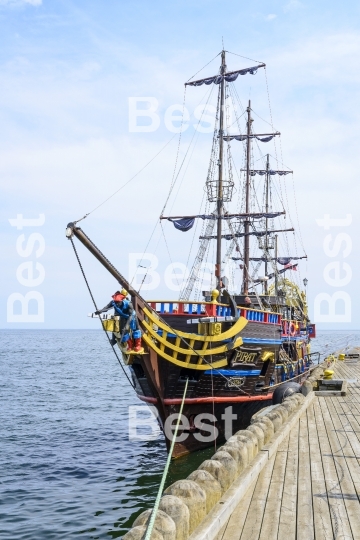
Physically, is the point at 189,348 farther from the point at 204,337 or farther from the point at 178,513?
the point at 178,513

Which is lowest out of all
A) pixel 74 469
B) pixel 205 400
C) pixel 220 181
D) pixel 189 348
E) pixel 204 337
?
pixel 74 469

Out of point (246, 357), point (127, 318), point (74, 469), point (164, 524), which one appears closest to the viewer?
point (164, 524)

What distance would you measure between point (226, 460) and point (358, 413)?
7.41 meters

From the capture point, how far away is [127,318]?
16.0m

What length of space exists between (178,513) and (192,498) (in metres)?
0.45

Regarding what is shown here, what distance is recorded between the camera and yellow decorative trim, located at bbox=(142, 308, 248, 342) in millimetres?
16516

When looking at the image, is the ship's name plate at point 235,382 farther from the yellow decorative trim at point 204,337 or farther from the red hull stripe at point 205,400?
the yellow decorative trim at point 204,337

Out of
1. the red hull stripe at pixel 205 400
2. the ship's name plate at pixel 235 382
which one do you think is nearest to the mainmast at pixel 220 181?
the ship's name plate at pixel 235 382

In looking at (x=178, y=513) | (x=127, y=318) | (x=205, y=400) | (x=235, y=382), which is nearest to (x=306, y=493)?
(x=178, y=513)

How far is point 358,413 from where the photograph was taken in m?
13.4

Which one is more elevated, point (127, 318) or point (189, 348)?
point (127, 318)

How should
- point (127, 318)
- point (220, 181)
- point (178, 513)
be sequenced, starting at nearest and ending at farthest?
point (178, 513)
point (127, 318)
point (220, 181)

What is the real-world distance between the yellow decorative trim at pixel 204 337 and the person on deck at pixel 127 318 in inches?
17.5

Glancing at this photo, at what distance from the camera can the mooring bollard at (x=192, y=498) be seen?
552cm
